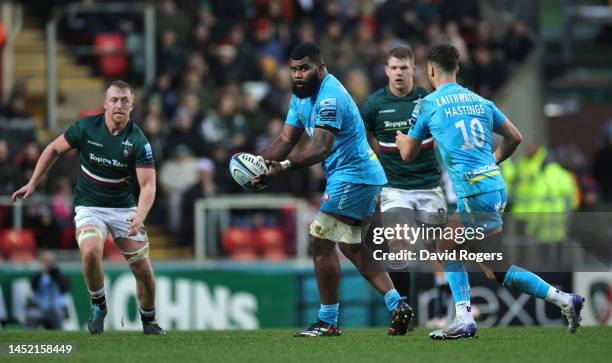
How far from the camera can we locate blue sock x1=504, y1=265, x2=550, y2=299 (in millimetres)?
11461

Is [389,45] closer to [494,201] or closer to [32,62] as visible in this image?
[32,62]

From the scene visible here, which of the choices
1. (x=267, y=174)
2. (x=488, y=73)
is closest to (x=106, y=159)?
(x=267, y=174)

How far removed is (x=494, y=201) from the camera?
1147 centimetres

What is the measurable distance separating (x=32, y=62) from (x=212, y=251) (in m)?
6.00

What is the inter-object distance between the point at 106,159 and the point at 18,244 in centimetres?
703

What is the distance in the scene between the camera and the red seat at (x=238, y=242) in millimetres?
19875

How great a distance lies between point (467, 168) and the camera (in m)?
11.4

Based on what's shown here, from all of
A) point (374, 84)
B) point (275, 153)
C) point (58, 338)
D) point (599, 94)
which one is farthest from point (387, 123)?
point (599, 94)

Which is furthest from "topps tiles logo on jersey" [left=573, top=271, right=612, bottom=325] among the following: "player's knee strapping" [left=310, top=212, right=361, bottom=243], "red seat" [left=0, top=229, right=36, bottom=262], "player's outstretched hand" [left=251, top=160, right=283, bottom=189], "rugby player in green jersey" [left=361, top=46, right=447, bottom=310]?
"player's outstretched hand" [left=251, top=160, right=283, bottom=189]

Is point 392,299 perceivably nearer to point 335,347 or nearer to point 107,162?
point 335,347

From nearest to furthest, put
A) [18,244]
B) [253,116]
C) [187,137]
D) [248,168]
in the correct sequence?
[248,168], [18,244], [187,137], [253,116]

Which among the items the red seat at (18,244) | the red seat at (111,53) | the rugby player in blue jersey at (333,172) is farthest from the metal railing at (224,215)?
the rugby player in blue jersey at (333,172)

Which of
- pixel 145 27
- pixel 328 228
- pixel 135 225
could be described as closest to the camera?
pixel 328 228

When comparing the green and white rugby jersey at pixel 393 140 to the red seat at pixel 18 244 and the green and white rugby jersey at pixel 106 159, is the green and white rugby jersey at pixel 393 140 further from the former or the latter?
the red seat at pixel 18 244
